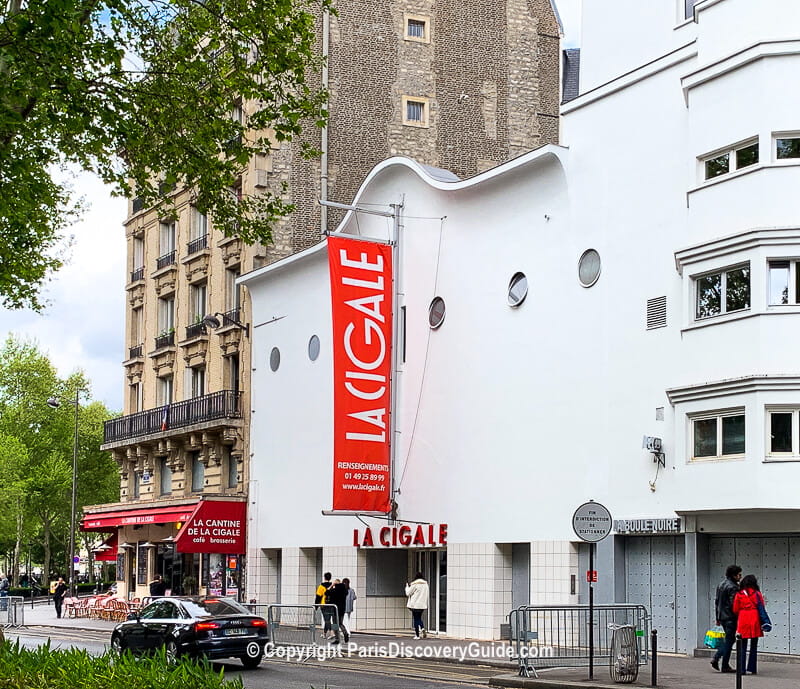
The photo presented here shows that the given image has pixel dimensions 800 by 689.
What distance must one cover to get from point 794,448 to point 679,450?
251 cm

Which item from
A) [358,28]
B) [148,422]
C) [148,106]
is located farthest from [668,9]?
[148,422]

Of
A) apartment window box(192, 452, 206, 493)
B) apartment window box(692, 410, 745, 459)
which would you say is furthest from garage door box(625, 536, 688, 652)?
apartment window box(192, 452, 206, 493)

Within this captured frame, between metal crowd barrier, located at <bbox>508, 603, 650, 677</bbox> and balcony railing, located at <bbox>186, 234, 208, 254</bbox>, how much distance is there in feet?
82.8

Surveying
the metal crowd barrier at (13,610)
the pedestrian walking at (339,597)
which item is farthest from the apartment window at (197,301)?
the pedestrian walking at (339,597)

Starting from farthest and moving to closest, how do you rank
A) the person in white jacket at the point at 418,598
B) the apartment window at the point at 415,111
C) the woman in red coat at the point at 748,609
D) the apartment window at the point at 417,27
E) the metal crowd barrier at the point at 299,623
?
the apartment window at the point at 417,27
the apartment window at the point at 415,111
the person in white jacket at the point at 418,598
the metal crowd barrier at the point at 299,623
the woman in red coat at the point at 748,609

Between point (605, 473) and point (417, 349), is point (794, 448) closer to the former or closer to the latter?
point (605, 473)

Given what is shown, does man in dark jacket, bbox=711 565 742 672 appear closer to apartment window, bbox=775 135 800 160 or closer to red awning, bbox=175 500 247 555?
apartment window, bbox=775 135 800 160

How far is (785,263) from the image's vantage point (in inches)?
923

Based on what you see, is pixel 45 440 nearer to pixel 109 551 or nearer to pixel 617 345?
pixel 109 551

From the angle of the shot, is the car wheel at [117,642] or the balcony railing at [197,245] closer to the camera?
the car wheel at [117,642]

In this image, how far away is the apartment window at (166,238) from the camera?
49000mm

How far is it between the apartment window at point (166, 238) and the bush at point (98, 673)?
36.4 metres

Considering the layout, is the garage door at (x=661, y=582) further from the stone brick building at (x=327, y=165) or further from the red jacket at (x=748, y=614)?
the stone brick building at (x=327, y=165)

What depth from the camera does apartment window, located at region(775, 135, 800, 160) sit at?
23625mm
